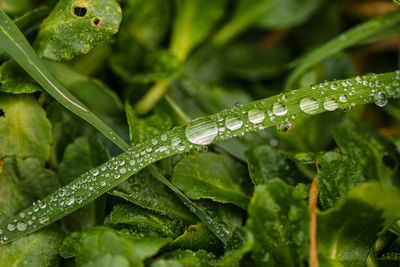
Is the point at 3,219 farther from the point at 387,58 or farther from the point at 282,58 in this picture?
the point at 387,58

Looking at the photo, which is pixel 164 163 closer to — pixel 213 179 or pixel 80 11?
pixel 213 179

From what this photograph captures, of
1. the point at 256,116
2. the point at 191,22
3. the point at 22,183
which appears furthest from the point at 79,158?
the point at 191,22

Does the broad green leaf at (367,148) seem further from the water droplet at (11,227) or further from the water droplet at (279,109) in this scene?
the water droplet at (11,227)

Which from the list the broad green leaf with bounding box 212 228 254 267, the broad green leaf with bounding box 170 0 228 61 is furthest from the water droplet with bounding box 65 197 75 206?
the broad green leaf with bounding box 170 0 228 61

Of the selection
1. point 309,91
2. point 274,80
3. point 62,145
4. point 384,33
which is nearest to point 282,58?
point 274,80

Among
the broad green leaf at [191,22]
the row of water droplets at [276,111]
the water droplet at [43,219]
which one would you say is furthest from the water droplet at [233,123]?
the broad green leaf at [191,22]

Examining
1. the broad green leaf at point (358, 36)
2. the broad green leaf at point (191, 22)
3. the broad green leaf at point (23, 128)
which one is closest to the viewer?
the broad green leaf at point (23, 128)
